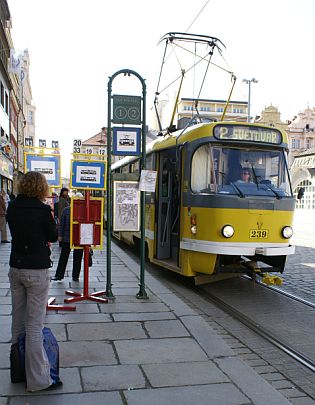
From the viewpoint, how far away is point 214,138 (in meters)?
7.66

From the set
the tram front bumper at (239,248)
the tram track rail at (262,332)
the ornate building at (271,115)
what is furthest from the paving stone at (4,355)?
the ornate building at (271,115)

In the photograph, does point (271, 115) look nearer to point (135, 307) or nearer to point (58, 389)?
point (135, 307)

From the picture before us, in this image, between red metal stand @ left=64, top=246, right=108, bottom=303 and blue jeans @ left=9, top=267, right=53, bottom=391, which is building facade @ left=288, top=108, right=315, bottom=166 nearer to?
red metal stand @ left=64, top=246, right=108, bottom=303

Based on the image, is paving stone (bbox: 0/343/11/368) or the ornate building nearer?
paving stone (bbox: 0/343/11/368)

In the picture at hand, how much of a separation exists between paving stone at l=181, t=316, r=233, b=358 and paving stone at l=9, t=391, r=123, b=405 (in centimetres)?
139

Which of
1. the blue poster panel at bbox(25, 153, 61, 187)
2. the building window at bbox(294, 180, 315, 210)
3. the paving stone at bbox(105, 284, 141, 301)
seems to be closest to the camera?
the blue poster panel at bbox(25, 153, 61, 187)

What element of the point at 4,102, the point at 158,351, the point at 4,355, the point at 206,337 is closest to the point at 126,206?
the point at 206,337

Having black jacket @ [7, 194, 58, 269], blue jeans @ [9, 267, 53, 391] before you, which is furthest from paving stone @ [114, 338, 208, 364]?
black jacket @ [7, 194, 58, 269]

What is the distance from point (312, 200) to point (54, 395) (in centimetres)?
4333

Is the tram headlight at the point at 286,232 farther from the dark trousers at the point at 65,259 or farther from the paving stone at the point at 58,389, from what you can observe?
the paving stone at the point at 58,389

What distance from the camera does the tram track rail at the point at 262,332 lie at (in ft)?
16.1

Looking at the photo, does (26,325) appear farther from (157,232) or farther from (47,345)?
(157,232)

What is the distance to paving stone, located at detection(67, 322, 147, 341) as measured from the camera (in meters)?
5.11

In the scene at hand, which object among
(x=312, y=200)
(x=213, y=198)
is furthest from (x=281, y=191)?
(x=312, y=200)
